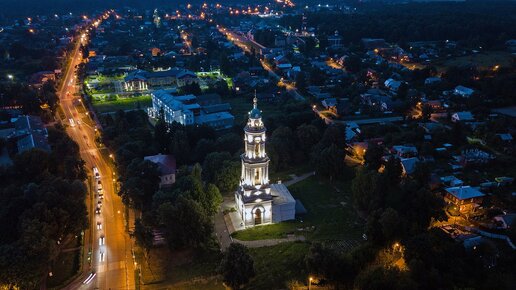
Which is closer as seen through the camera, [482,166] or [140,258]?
[140,258]

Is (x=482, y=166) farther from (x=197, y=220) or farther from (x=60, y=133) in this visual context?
(x=60, y=133)

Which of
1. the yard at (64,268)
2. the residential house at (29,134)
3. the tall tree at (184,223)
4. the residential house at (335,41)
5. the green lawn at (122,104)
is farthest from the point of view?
the residential house at (335,41)

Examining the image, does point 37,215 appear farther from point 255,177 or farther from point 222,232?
point 255,177

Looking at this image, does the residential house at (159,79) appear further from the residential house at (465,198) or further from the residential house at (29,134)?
the residential house at (465,198)

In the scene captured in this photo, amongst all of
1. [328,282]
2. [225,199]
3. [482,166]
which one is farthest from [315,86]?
[328,282]

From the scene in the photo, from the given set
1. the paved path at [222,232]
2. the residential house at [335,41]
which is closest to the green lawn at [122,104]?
the paved path at [222,232]

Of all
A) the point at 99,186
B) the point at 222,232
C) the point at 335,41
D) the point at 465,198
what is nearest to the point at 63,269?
the point at 222,232
